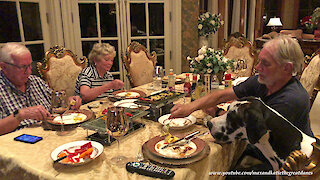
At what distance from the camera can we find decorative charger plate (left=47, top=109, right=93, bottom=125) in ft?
5.01

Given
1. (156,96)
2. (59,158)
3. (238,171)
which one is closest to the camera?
(59,158)

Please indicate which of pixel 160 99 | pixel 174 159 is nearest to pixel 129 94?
pixel 160 99

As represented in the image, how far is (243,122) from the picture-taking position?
1099 millimetres

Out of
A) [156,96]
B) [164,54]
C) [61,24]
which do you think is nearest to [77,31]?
[61,24]

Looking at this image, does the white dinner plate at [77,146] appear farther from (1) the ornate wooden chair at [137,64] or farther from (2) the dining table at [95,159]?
(1) the ornate wooden chair at [137,64]

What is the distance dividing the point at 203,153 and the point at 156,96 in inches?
24.2

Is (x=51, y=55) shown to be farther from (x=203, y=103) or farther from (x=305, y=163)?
(x=305, y=163)

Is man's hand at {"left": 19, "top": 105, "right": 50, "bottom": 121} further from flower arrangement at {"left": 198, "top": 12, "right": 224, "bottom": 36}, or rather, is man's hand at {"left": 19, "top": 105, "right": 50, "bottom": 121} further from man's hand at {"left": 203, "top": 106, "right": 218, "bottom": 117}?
flower arrangement at {"left": 198, "top": 12, "right": 224, "bottom": 36}

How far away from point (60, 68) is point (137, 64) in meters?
0.89

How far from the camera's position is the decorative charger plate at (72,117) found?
1.53m

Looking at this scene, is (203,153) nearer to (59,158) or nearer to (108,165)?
(108,165)

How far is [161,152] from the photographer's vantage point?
1195 mm

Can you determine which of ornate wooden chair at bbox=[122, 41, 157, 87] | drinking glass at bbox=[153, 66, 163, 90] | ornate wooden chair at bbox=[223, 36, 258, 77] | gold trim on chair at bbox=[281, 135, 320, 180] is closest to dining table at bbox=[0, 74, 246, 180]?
gold trim on chair at bbox=[281, 135, 320, 180]

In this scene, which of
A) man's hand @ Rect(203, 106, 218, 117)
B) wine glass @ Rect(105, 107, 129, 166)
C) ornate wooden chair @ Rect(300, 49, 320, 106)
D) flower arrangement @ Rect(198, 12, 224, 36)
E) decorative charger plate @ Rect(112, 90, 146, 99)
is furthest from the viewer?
flower arrangement @ Rect(198, 12, 224, 36)
